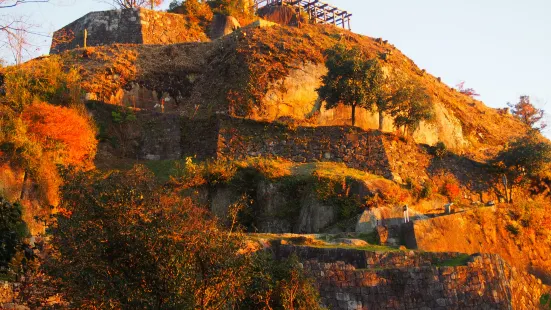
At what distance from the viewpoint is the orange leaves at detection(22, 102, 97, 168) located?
30562 mm

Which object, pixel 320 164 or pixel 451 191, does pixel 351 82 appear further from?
pixel 451 191

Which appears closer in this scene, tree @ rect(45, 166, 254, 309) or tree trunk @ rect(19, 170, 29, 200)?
tree @ rect(45, 166, 254, 309)

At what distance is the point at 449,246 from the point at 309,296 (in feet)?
40.8

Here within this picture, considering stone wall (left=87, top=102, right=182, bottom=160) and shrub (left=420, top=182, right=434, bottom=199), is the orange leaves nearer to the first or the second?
stone wall (left=87, top=102, right=182, bottom=160)

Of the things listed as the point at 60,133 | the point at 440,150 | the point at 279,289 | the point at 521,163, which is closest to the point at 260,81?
the point at 440,150

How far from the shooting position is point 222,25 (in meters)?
50.9

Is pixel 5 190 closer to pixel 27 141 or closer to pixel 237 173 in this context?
pixel 27 141

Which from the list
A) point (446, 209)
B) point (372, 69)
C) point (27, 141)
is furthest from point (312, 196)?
point (27, 141)

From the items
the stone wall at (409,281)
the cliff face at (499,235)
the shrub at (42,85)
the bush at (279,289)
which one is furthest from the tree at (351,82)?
the bush at (279,289)

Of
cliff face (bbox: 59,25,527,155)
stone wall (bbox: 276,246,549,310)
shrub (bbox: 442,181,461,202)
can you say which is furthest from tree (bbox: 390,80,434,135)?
stone wall (bbox: 276,246,549,310)

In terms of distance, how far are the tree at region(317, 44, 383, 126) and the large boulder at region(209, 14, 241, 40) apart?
14672 mm

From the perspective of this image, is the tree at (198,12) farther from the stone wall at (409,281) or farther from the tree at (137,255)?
the tree at (137,255)

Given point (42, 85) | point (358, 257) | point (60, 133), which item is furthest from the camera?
point (42, 85)

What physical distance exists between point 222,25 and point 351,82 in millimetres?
16857
